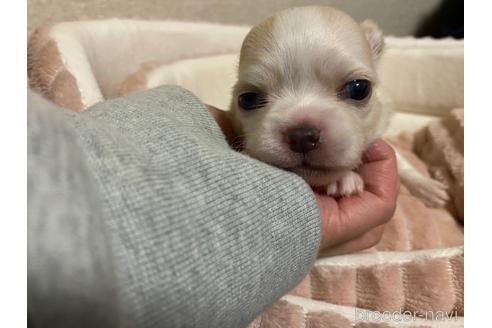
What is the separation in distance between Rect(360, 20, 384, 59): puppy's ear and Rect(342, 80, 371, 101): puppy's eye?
Answer: 32 centimetres

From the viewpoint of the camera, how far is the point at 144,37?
6.68 feet

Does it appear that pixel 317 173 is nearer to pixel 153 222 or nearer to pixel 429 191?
pixel 153 222

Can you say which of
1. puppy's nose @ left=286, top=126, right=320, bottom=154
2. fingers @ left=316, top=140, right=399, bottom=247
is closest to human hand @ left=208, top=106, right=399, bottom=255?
fingers @ left=316, top=140, right=399, bottom=247

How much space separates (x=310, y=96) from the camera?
1.26 meters

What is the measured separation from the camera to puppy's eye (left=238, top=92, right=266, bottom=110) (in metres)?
1.35

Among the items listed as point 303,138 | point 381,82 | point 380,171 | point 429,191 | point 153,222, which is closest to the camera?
point 153,222

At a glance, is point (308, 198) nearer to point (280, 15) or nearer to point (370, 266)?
point (370, 266)

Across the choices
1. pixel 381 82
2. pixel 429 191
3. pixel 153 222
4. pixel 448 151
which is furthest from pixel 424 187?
pixel 153 222

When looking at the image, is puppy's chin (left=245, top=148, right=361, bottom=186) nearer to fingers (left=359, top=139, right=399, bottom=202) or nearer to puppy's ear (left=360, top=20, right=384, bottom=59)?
fingers (left=359, top=139, right=399, bottom=202)

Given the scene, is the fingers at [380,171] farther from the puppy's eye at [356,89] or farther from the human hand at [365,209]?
the puppy's eye at [356,89]

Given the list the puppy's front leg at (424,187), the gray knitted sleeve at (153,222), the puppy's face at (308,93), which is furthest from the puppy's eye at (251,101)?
the puppy's front leg at (424,187)

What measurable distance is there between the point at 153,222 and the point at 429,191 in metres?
1.45

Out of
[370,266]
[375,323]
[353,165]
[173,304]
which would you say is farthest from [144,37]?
[173,304]

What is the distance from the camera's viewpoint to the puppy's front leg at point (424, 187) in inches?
69.0
